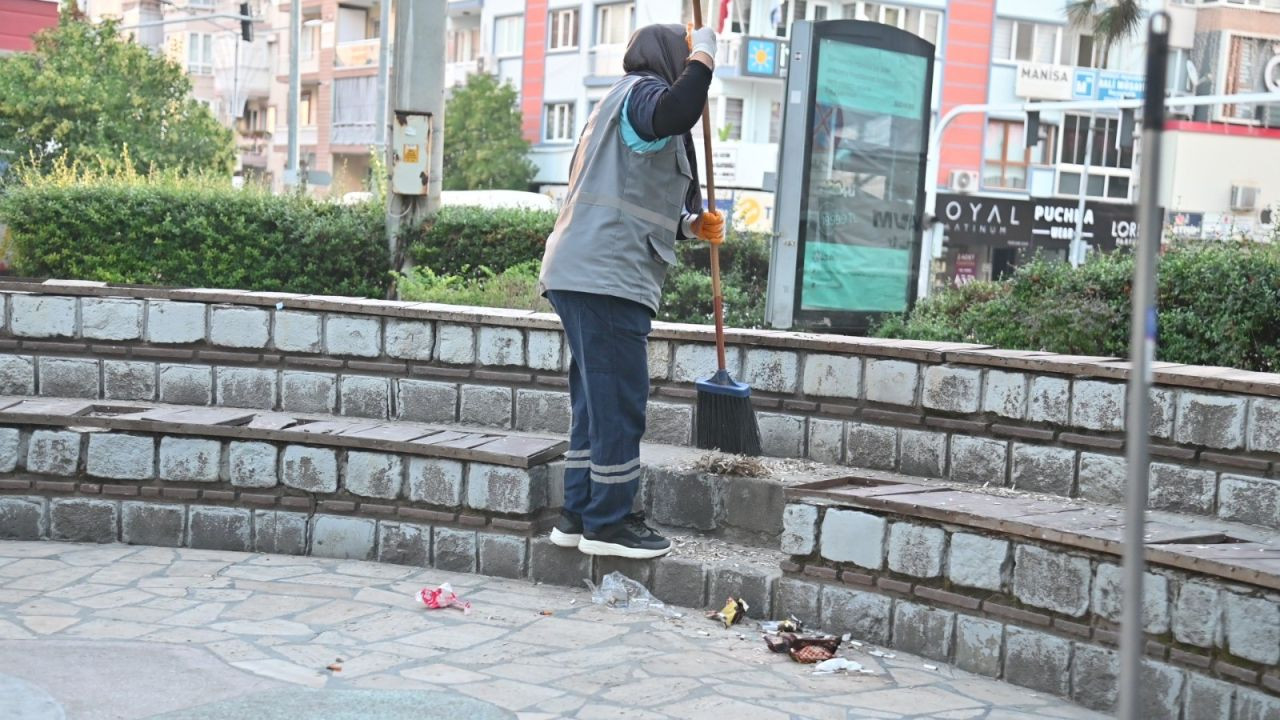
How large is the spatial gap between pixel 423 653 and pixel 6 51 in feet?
98.5

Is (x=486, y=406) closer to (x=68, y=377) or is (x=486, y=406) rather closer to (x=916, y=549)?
(x=68, y=377)

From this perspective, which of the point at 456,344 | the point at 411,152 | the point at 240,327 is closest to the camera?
the point at 456,344

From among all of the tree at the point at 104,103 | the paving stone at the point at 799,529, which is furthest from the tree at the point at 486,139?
the paving stone at the point at 799,529

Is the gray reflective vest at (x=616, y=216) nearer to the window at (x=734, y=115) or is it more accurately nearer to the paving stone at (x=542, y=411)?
the paving stone at (x=542, y=411)

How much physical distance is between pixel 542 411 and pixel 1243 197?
38999 mm

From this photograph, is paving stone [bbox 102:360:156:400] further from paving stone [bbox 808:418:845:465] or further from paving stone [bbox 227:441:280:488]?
paving stone [bbox 808:418:845:465]

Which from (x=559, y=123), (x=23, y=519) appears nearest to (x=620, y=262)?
(x=23, y=519)

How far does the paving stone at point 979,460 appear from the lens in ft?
19.6

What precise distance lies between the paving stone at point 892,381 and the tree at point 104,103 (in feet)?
66.7

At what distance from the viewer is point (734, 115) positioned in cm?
4478

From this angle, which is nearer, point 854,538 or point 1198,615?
point 1198,615

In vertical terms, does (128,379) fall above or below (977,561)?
above

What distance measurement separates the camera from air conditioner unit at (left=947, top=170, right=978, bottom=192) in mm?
44438

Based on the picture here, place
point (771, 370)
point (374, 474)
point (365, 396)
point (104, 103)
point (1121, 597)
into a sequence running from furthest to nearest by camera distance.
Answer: point (104, 103)
point (365, 396)
point (771, 370)
point (374, 474)
point (1121, 597)
